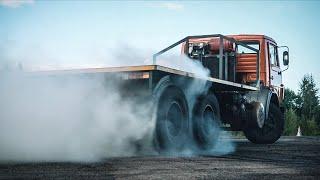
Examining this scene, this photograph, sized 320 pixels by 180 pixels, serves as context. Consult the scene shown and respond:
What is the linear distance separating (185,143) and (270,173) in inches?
115

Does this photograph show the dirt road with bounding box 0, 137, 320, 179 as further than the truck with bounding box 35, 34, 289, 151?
No

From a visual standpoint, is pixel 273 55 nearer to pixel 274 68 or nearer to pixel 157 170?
pixel 274 68

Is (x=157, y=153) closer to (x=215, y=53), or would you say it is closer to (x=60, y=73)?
(x=60, y=73)

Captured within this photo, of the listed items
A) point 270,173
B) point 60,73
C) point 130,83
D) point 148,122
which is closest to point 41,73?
point 60,73

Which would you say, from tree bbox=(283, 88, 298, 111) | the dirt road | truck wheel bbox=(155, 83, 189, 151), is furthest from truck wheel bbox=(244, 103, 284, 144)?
tree bbox=(283, 88, 298, 111)

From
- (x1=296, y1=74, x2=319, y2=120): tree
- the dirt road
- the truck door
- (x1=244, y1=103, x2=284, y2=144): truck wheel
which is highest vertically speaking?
(x1=296, y1=74, x2=319, y2=120): tree

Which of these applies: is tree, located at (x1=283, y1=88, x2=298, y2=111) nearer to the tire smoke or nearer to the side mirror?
the side mirror

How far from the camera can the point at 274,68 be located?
11.9 meters

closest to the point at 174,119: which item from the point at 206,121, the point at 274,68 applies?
the point at 206,121

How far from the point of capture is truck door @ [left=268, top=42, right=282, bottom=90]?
11.7 m

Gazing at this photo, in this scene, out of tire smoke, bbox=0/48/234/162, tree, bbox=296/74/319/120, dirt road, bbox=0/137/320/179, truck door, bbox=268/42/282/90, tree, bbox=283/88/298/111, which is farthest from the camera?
tree, bbox=283/88/298/111

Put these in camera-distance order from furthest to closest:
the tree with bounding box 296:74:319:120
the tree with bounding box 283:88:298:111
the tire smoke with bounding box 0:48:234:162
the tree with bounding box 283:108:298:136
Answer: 1. the tree with bounding box 283:88:298:111
2. the tree with bounding box 296:74:319:120
3. the tree with bounding box 283:108:298:136
4. the tire smoke with bounding box 0:48:234:162

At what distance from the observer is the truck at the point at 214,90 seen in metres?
6.80

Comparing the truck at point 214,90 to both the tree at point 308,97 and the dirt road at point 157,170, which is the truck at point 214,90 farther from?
the tree at point 308,97
